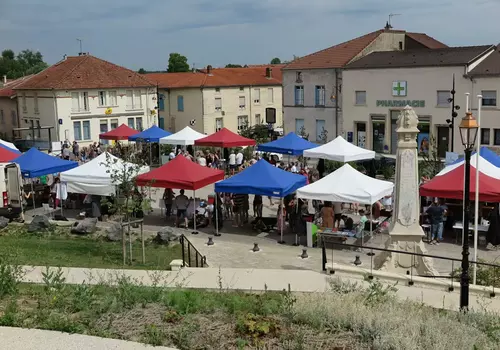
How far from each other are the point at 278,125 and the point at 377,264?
4996 centimetres

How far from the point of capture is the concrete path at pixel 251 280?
1050 centimetres

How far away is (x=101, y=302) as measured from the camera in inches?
337

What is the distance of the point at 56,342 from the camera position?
24.2 feet

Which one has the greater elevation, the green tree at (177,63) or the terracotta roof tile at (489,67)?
the green tree at (177,63)

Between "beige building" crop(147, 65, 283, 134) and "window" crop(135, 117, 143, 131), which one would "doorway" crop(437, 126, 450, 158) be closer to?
"beige building" crop(147, 65, 283, 134)

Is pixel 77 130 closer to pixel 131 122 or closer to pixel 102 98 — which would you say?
pixel 102 98

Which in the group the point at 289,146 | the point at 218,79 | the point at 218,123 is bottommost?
the point at 289,146

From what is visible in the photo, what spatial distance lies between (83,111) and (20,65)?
87.2 meters

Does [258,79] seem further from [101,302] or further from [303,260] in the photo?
[101,302]

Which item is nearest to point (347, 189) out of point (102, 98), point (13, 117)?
point (102, 98)

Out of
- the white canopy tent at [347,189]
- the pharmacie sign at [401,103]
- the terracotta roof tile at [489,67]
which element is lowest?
the white canopy tent at [347,189]

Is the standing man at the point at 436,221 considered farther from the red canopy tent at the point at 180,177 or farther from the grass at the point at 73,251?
the grass at the point at 73,251

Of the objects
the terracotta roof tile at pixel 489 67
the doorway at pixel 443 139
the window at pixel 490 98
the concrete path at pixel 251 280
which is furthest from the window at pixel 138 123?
the concrete path at pixel 251 280

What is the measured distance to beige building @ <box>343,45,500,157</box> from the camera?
34375 millimetres
